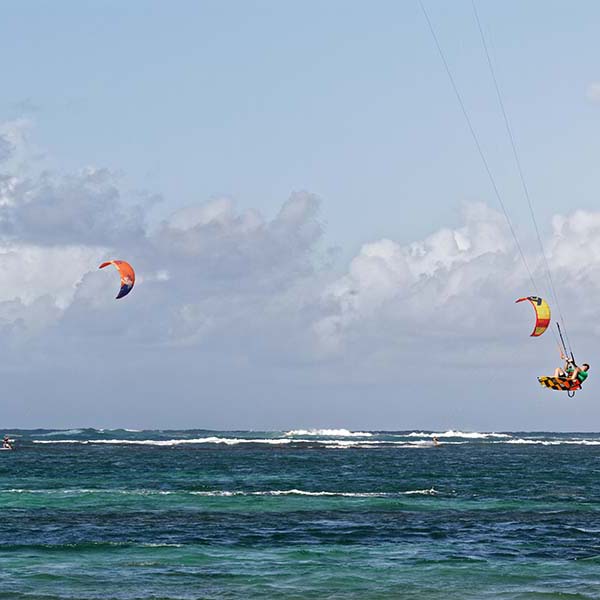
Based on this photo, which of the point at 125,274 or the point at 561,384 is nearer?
the point at 561,384

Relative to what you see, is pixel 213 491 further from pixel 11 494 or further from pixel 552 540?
pixel 552 540

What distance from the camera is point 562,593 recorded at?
28.9 meters

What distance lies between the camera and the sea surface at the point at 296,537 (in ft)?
97.8

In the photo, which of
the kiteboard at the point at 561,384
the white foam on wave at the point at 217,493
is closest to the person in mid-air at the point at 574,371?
the kiteboard at the point at 561,384

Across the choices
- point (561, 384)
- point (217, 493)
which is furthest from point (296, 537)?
point (217, 493)

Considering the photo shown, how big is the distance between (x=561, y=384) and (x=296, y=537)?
34.0 ft

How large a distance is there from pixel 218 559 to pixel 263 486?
26690 millimetres

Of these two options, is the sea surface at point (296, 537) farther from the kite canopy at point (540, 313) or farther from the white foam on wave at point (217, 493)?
the kite canopy at point (540, 313)

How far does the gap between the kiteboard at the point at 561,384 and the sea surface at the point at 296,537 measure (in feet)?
16.5

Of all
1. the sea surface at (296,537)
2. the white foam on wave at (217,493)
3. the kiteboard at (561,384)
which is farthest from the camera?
the white foam on wave at (217,493)

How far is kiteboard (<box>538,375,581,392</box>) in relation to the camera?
38.7 meters

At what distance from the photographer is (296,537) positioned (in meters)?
38.0

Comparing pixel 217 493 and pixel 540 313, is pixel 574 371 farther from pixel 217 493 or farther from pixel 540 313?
pixel 217 493

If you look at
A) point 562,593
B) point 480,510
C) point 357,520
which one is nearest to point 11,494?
point 357,520
